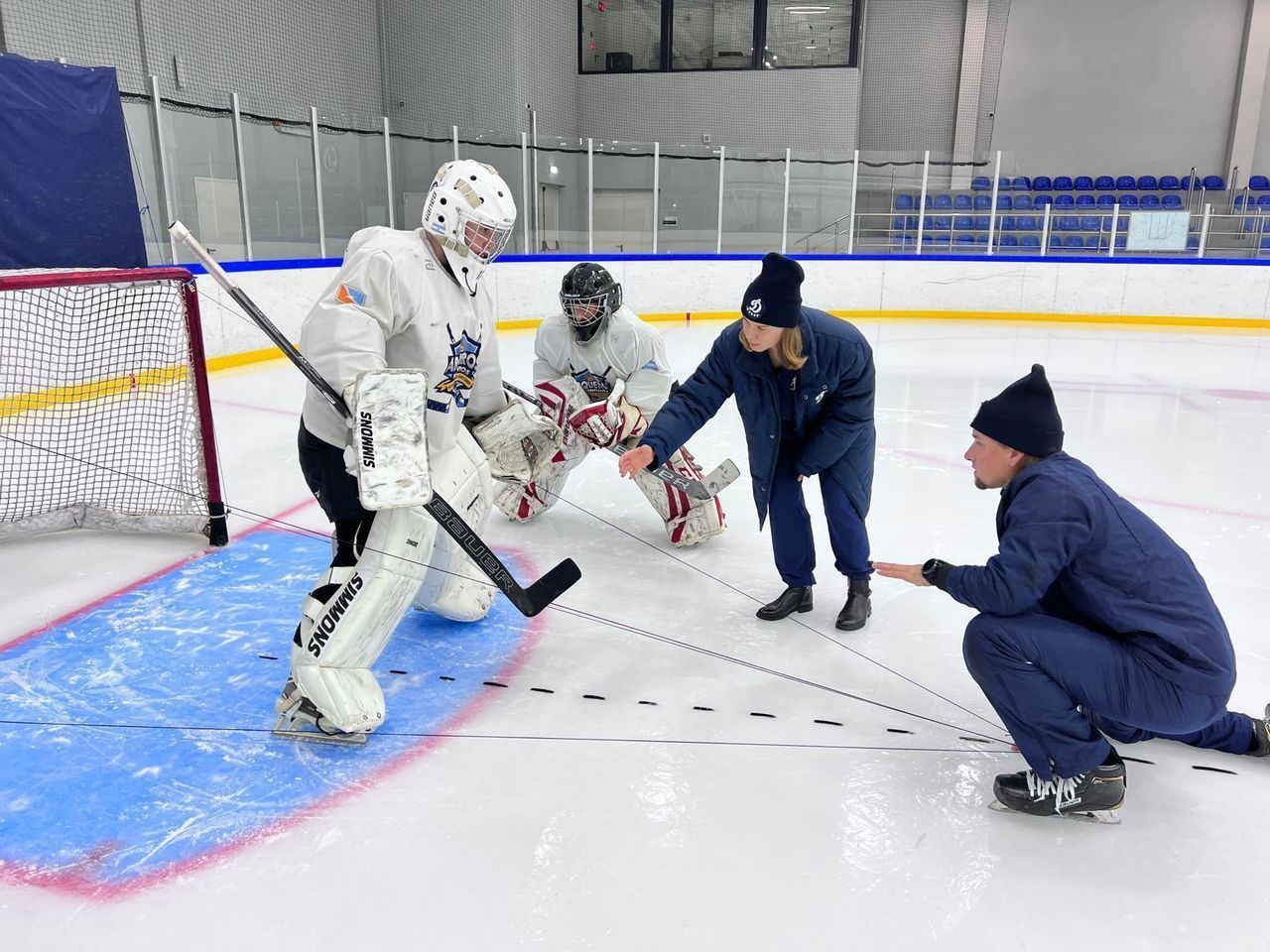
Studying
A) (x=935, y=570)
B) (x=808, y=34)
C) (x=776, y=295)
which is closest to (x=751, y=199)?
(x=808, y=34)

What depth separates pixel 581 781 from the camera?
1.97 meters

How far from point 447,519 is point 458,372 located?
0.40 m

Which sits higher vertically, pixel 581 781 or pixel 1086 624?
pixel 1086 624

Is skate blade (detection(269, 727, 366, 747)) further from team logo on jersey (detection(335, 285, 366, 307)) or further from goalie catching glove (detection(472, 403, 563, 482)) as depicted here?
team logo on jersey (detection(335, 285, 366, 307))

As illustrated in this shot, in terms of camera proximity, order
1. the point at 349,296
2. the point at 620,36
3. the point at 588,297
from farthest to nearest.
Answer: the point at 620,36 < the point at 588,297 < the point at 349,296

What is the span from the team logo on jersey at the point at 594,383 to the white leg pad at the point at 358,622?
1592 millimetres

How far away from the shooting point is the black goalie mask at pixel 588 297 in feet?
11.0

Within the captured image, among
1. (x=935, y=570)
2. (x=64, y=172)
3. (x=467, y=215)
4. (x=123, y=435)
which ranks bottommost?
(x=123, y=435)

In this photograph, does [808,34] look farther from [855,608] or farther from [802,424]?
[855,608]

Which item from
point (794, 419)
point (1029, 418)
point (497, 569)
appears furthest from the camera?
point (794, 419)

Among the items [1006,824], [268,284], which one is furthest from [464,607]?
[268,284]

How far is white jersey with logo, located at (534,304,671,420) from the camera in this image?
11.6 feet

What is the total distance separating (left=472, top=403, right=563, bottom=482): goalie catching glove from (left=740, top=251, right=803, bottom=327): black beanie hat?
0.69 meters

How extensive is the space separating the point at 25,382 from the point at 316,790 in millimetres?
3948
